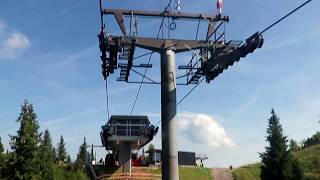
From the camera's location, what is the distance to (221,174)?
86312 mm

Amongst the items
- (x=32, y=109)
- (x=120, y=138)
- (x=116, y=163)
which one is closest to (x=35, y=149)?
(x=32, y=109)

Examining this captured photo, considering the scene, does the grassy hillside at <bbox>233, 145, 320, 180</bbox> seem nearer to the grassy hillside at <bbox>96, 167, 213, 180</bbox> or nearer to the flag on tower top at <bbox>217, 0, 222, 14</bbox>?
the grassy hillside at <bbox>96, 167, 213, 180</bbox>

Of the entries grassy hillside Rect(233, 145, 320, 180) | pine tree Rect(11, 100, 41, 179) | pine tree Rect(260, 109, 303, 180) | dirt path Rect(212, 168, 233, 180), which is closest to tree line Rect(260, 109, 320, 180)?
pine tree Rect(260, 109, 303, 180)

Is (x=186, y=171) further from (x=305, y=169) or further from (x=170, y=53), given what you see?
(x=170, y=53)

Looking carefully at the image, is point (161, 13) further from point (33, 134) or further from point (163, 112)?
point (33, 134)

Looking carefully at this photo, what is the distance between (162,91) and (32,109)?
36.5 meters

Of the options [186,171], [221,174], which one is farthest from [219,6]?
[221,174]

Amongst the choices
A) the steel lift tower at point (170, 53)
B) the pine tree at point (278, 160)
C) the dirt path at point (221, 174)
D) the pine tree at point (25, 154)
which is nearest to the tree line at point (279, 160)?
the pine tree at point (278, 160)

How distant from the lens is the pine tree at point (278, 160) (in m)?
63.3

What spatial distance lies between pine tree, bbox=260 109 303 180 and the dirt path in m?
19.4

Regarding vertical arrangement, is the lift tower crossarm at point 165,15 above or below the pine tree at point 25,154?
above

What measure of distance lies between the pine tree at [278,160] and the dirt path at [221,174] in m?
19.4

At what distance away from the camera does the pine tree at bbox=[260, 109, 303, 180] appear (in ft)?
208

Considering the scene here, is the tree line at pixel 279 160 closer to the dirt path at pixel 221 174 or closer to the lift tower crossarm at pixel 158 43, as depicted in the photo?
the dirt path at pixel 221 174
